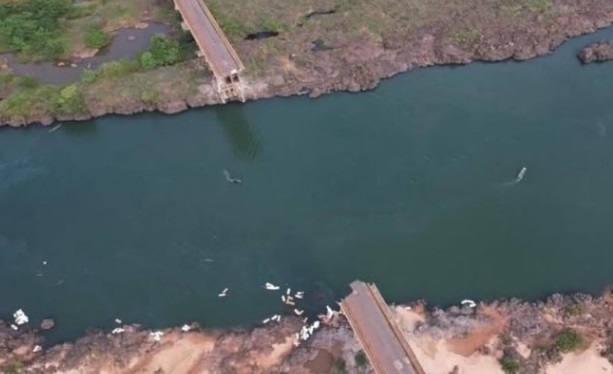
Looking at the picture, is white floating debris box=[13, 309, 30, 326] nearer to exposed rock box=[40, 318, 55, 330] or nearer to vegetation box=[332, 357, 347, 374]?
exposed rock box=[40, 318, 55, 330]

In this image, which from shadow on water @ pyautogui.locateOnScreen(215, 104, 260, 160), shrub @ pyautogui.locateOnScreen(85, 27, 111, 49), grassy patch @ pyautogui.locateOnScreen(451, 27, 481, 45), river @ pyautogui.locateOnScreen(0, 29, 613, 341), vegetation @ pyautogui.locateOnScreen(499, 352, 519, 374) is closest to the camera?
vegetation @ pyautogui.locateOnScreen(499, 352, 519, 374)

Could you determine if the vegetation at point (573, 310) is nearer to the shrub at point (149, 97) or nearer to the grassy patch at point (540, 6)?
the grassy patch at point (540, 6)

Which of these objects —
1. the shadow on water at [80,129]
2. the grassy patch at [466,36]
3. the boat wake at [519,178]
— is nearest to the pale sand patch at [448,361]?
the boat wake at [519,178]

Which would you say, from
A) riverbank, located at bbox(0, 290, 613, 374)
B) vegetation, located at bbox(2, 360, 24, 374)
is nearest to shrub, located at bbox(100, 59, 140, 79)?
riverbank, located at bbox(0, 290, 613, 374)

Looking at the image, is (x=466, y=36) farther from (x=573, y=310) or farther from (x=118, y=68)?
(x=118, y=68)

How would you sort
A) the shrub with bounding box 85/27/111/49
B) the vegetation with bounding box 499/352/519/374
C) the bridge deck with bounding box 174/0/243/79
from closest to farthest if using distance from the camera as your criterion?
the vegetation with bounding box 499/352/519/374
the bridge deck with bounding box 174/0/243/79
the shrub with bounding box 85/27/111/49

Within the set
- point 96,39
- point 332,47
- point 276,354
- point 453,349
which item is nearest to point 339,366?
point 276,354

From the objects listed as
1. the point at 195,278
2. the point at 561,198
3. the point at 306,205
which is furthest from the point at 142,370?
the point at 561,198
